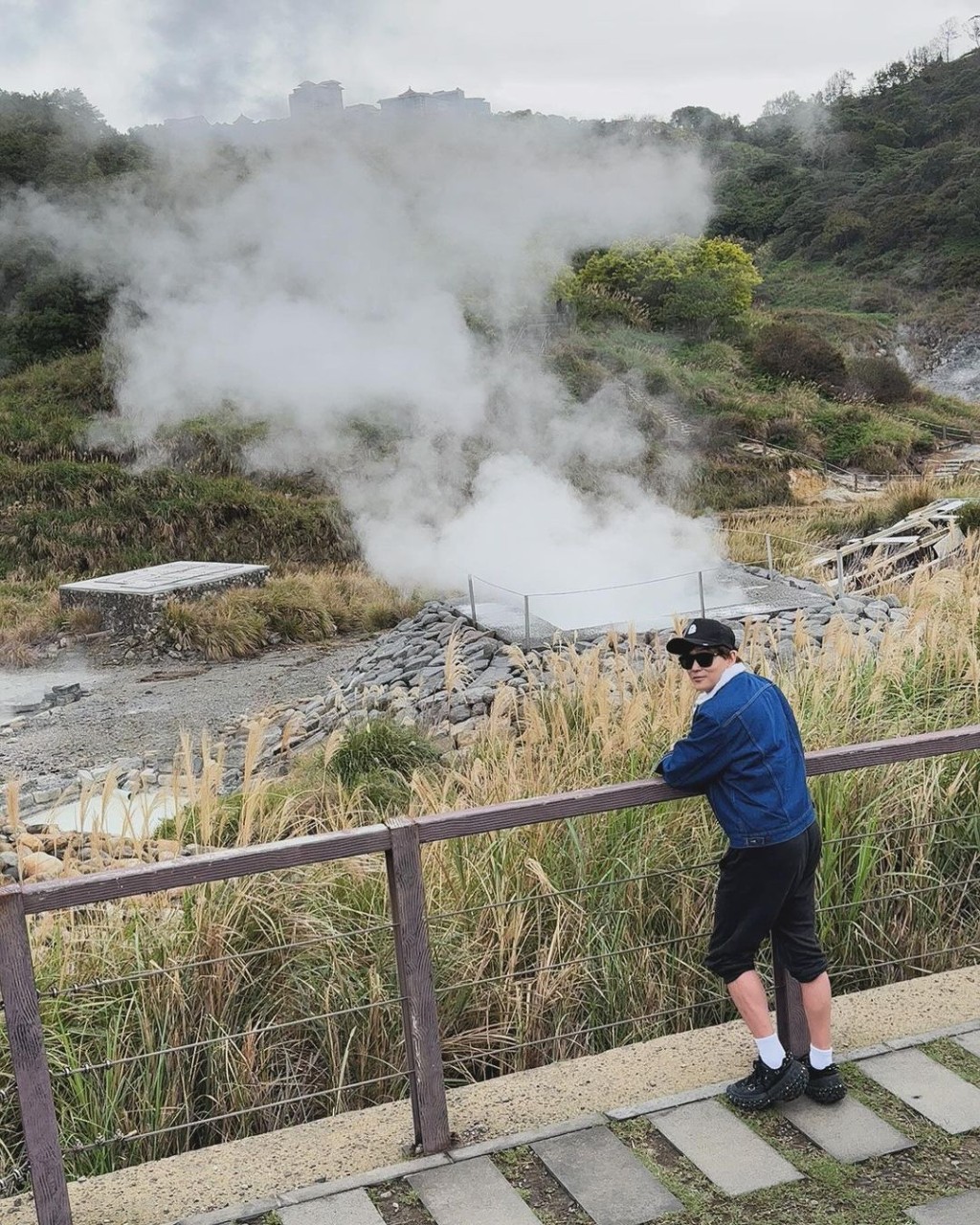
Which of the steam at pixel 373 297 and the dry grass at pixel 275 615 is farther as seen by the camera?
the steam at pixel 373 297

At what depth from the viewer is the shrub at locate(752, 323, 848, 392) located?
31.4m

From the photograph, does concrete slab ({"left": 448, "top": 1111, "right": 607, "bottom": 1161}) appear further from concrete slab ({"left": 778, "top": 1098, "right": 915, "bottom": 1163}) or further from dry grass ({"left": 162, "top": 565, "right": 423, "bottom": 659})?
dry grass ({"left": 162, "top": 565, "right": 423, "bottom": 659})

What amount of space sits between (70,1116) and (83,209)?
2517 centimetres

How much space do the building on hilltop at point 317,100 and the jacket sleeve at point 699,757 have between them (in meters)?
24.0

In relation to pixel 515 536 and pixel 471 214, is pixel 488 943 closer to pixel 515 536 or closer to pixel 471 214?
pixel 515 536

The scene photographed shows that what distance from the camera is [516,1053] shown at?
308 centimetres

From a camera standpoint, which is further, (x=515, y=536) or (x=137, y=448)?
(x=137, y=448)

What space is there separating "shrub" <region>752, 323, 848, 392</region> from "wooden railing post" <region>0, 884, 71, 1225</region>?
30.7 metres

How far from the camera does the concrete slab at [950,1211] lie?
7.10 ft

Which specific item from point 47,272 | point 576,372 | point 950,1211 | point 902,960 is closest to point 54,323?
point 47,272

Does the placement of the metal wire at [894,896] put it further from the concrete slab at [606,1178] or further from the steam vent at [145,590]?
the steam vent at [145,590]

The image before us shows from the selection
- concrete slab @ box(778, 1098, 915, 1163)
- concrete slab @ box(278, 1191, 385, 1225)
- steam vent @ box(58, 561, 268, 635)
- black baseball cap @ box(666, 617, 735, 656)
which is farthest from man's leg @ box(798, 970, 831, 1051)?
steam vent @ box(58, 561, 268, 635)

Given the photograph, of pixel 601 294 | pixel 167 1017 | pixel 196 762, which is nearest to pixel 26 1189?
pixel 167 1017

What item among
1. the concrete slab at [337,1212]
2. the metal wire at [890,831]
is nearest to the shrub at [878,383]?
the metal wire at [890,831]
